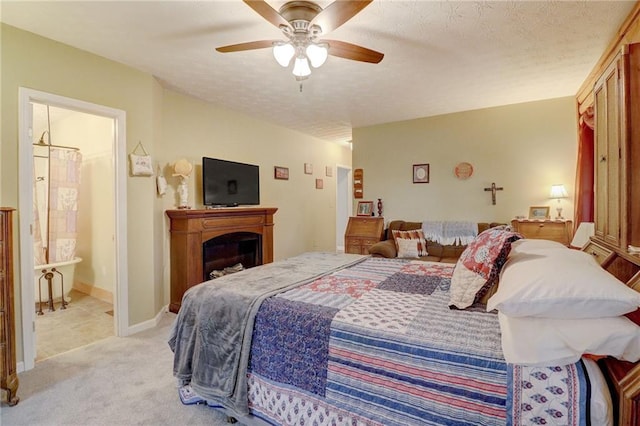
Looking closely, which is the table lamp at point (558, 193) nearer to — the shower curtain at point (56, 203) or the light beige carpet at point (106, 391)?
the light beige carpet at point (106, 391)

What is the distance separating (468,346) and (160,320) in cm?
316

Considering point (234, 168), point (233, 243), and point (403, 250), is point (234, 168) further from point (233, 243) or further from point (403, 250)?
point (403, 250)

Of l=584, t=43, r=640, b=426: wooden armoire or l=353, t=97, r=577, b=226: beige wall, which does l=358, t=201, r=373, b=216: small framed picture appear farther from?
l=584, t=43, r=640, b=426: wooden armoire

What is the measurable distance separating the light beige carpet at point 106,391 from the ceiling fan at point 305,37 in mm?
2287

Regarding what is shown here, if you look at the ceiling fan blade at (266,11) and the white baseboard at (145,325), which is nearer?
the ceiling fan blade at (266,11)

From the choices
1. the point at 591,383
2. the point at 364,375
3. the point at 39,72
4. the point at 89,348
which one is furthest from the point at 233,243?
the point at 591,383

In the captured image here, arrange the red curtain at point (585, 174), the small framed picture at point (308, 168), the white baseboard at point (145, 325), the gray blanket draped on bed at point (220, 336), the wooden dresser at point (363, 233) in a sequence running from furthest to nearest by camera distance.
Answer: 1. the small framed picture at point (308, 168)
2. the wooden dresser at point (363, 233)
3. the red curtain at point (585, 174)
4. the white baseboard at point (145, 325)
5. the gray blanket draped on bed at point (220, 336)

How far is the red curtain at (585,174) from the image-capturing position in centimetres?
349

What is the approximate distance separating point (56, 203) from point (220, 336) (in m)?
3.54

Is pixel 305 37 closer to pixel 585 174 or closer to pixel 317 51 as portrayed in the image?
pixel 317 51

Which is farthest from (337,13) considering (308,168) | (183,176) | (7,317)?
(308,168)

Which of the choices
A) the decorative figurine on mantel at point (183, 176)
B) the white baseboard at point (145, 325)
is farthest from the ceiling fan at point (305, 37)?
the white baseboard at point (145, 325)

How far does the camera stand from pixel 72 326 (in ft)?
10.3

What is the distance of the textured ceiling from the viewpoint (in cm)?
209
